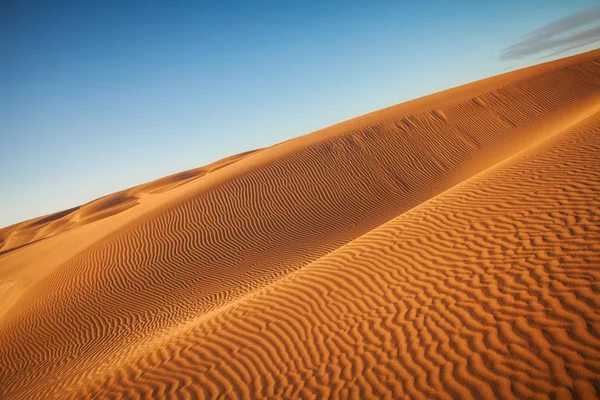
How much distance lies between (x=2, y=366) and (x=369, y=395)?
1060cm

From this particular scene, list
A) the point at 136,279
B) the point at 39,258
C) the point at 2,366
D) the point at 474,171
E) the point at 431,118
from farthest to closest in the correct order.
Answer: the point at 431,118 → the point at 39,258 → the point at 474,171 → the point at 136,279 → the point at 2,366

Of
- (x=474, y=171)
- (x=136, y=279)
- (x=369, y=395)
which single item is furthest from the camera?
(x=474, y=171)

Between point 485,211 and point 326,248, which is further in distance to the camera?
point 326,248

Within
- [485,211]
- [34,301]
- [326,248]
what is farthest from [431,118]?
[34,301]

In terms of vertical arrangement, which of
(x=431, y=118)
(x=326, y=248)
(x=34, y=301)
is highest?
(x=431, y=118)

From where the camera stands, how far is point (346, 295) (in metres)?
5.41

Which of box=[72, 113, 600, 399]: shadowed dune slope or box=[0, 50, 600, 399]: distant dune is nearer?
box=[72, 113, 600, 399]: shadowed dune slope

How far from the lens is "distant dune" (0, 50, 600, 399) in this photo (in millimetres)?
3531

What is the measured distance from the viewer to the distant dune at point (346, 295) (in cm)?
353

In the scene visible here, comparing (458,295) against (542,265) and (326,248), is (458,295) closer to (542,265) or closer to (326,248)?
(542,265)

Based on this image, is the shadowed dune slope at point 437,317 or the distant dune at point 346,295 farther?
the distant dune at point 346,295

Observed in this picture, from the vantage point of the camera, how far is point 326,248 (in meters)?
11.1

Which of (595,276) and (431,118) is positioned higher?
(431,118)

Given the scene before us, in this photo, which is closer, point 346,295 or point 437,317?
point 437,317
